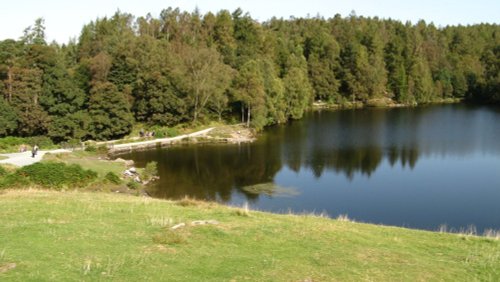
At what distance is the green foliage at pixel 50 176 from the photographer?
3806 cm

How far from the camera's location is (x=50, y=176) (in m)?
39.5

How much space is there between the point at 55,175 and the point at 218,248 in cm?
2800

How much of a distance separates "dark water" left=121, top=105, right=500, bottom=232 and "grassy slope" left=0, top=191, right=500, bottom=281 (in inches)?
659

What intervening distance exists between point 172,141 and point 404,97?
79.0 metres

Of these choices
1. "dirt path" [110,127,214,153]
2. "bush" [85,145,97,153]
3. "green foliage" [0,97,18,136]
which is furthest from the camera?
"green foliage" [0,97,18,136]

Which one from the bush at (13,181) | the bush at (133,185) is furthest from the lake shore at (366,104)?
the bush at (13,181)

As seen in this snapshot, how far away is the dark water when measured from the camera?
3788cm

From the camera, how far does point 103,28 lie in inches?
4035

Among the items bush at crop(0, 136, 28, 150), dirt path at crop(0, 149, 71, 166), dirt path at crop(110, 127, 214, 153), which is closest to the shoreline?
dirt path at crop(110, 127, 214, 153)

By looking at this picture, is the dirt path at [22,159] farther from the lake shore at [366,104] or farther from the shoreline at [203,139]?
the lake shore at [366,104]

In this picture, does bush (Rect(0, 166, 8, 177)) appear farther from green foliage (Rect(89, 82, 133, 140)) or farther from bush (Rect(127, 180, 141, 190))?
green foliage (Rect(89, 82, 133, 140))

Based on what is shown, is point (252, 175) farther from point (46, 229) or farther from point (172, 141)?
point (46, 229)

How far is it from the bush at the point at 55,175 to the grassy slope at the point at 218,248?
61.0 ft

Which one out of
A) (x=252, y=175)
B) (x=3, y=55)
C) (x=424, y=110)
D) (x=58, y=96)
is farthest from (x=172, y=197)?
(x=424, y=110)
